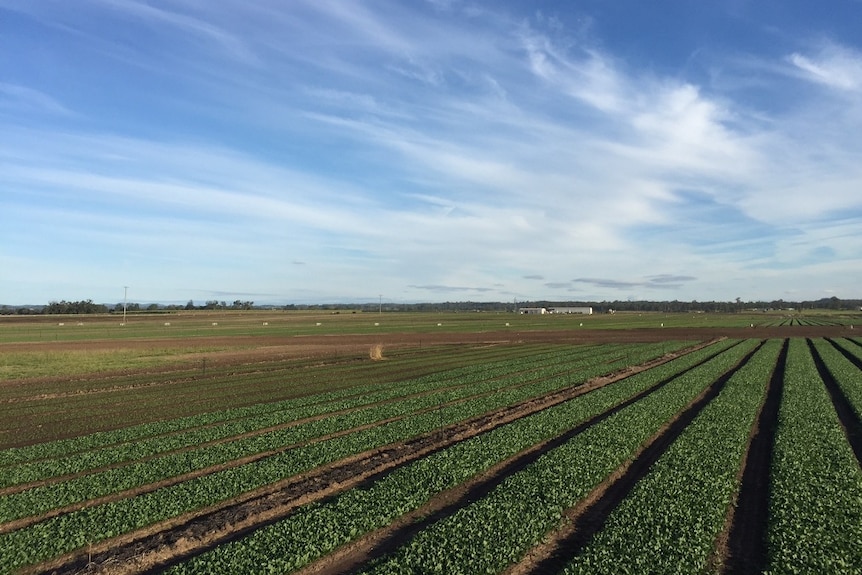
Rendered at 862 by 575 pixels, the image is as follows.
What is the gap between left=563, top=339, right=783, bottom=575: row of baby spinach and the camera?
10289mm

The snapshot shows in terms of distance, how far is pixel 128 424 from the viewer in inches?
964

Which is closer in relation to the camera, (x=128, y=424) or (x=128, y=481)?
(x=128, y=481)

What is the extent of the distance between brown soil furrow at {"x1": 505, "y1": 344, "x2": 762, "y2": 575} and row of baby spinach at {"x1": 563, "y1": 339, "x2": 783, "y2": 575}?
0.52m

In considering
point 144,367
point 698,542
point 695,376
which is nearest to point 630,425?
point 698,542

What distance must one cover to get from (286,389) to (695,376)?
96.9ft

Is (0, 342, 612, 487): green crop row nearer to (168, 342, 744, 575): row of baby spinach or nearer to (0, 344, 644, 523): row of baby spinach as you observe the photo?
(0, 344, 644, 523): row of baby spinach

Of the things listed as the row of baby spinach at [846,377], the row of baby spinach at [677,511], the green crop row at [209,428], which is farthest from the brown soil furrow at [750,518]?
the green crop row at [209,428]

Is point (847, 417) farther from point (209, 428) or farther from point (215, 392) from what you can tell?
point (215, 392)

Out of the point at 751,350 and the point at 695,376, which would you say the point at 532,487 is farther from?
the point at 751,350

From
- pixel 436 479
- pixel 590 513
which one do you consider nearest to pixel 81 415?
pixel 436 479

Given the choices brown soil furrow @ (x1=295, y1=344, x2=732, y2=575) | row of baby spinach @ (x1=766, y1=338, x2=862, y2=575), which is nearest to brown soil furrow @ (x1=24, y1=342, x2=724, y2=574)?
brown soil furrow @ (x1=295, y1=344, x2=732, y2=575)

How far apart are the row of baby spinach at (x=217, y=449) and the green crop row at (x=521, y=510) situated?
9558 millimetres

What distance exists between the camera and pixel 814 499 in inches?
531

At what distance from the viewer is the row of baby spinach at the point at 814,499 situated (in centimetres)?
1047
